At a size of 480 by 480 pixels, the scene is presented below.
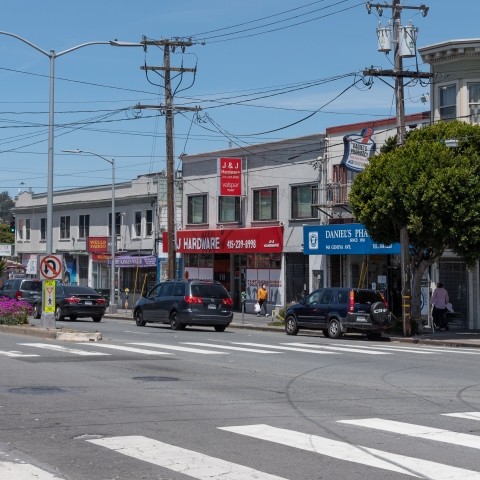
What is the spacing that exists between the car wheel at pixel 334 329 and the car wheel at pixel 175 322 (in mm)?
5433

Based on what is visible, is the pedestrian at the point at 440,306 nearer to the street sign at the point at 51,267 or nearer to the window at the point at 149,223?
the street sign at the point at 51,267

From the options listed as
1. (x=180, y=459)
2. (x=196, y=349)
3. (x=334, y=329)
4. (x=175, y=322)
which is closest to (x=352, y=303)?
(x=334, y=329)

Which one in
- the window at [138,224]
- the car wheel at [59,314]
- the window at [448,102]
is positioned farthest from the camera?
the window at [138,224]

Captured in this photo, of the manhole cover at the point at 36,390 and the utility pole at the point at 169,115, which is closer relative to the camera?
the manhole cover at the point at 36,390

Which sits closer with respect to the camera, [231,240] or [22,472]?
[22,472]

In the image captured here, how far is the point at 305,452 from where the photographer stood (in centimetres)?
948

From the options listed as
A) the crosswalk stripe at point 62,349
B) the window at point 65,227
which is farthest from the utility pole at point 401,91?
the window at point 65,227

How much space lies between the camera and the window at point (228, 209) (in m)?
46.6

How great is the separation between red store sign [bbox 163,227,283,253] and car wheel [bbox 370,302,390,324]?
14.0m

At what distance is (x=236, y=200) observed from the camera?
153ft

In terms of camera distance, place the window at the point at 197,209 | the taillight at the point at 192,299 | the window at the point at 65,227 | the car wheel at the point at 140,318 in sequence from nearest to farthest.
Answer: the taillight at the point at 192,299, the car wheel at the point at 140,318, the window at the point at 197,209, the window at the point at 65,227

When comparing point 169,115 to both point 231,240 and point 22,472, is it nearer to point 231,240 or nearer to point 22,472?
point 231,240

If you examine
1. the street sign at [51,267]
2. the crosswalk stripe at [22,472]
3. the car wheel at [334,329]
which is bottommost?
the crosswalk stripe at [22,472]

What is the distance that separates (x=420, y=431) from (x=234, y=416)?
2.34 meters
